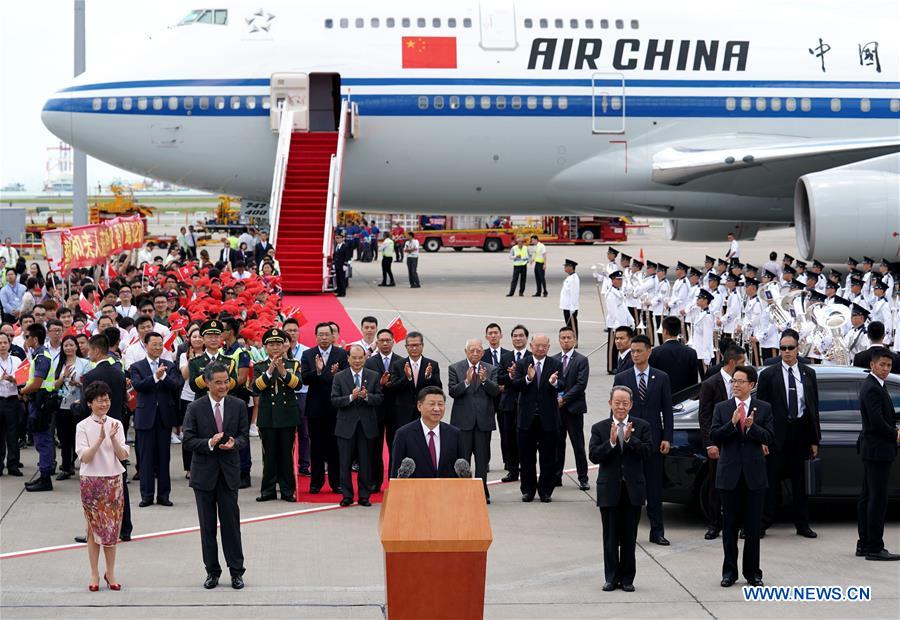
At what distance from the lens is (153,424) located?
39.2 feet

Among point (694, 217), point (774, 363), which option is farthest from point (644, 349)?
point (694, 217)

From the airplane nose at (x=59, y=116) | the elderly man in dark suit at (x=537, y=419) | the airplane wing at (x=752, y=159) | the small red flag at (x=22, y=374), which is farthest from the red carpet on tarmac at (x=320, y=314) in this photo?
the airplane wing at (x=752, y=159)

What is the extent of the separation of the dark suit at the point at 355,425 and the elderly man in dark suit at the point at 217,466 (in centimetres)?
227

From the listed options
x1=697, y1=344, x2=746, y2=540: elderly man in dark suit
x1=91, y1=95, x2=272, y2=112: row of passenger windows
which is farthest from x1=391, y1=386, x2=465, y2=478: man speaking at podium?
x1=91, y1=95, x2=272, y2=112: row of passenger windows

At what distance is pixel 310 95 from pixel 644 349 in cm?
2074

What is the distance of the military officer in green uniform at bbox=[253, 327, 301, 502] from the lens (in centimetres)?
1206

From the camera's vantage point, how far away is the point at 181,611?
8641 millimetres

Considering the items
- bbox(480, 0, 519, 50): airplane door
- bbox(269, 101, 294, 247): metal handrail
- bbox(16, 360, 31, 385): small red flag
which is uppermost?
bbox(480, 0, 519, 50): airplane door

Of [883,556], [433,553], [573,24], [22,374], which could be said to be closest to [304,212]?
[573,24]

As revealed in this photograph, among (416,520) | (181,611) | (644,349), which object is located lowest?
(181,611)

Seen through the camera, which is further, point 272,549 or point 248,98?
point 248,98

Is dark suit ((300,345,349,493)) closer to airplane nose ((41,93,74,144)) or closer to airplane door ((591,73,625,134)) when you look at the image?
airplane door ((591,73,625,134))

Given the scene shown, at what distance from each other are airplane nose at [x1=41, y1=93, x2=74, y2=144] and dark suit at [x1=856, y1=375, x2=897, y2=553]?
22462 mm

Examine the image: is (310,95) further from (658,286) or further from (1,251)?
(658,286)
